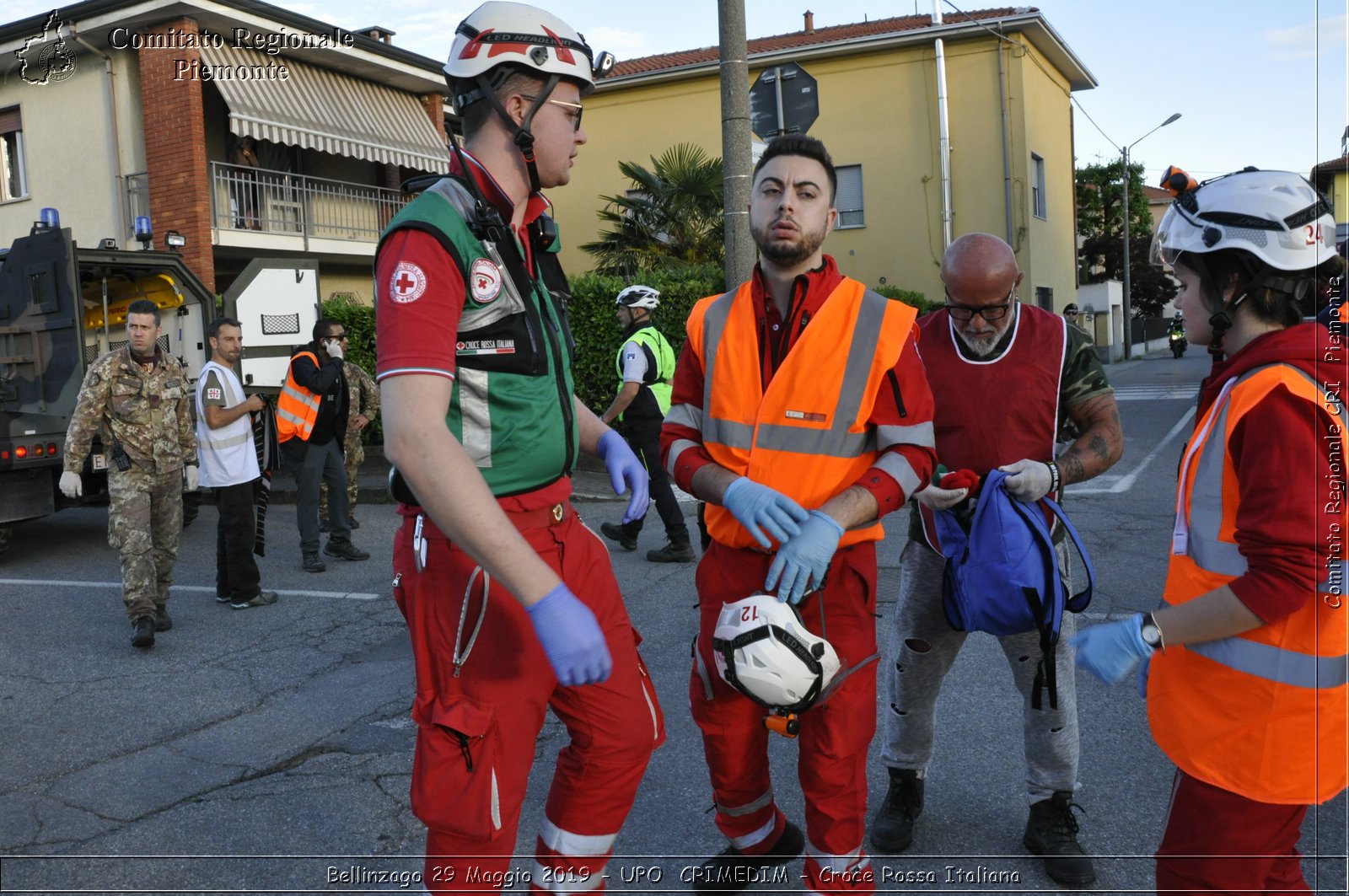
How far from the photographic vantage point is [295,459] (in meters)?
8.70

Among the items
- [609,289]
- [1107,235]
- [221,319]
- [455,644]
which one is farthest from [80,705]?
[1107,235]

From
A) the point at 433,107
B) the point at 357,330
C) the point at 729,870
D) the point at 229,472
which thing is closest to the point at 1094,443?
the point at 729,870

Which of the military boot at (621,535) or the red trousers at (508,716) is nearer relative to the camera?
the red trousers at (508,716)

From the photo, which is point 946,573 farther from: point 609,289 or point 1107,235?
point 1107,235

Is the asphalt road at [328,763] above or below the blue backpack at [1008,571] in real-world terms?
below

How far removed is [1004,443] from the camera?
3.32 m

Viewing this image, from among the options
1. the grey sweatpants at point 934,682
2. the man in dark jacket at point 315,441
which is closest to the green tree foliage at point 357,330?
the man in dark jacket at point 315,441

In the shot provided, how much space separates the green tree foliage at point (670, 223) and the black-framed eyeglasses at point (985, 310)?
15.7m

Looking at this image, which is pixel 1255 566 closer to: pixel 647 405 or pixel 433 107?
pixel 647 405

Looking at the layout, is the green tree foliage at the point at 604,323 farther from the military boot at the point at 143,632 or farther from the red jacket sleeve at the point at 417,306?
the red jacket sleeve at the point at 417,306

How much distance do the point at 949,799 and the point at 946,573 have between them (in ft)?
3.40

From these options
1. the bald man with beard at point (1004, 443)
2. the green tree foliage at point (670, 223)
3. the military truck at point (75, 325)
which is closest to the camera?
the bald man with beard at point (1004, 443)

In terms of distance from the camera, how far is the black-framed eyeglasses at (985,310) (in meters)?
3.34

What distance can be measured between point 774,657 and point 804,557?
254 mm
